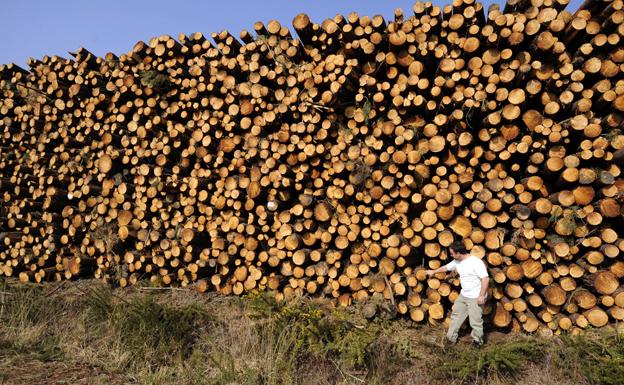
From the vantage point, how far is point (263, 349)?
3.52 m

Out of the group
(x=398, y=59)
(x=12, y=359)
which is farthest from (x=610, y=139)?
(x=12, y=359)

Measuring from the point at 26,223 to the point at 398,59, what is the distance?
5.50 meters

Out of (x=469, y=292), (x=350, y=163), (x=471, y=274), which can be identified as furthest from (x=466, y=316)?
(x=350, y=163)

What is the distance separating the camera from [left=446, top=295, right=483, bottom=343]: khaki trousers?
11.3 ft

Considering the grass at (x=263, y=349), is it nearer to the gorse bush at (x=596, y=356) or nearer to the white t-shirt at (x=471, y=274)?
the gorse bush at (x=596, y=356)

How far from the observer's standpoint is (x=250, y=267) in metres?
4.30

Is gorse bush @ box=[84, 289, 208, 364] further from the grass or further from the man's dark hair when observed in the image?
the man's dark hair

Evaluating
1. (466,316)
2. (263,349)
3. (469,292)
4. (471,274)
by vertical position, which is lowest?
(263,349)

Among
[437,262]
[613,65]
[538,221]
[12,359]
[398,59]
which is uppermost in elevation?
[398,59]

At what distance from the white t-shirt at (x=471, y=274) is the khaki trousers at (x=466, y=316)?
7 centimetres

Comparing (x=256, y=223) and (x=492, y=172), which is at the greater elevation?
(x=492, y=172)

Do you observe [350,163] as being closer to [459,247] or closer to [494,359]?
[459,247]

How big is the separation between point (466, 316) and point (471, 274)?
431mm

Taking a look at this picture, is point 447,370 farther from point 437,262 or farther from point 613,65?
point 613,65
